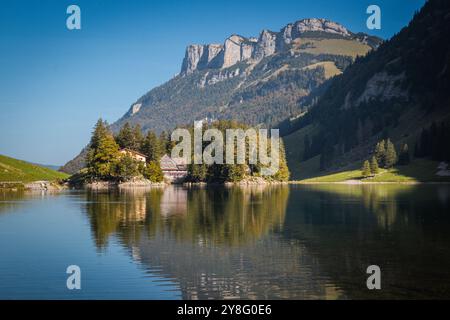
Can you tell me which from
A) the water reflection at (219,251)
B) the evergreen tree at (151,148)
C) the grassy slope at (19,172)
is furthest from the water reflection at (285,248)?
the evergreen tree at (151,148)

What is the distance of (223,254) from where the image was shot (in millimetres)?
45312

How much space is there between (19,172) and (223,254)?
136149mm

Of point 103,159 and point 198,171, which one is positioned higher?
point 103,159

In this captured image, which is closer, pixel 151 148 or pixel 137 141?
pixel 151 148

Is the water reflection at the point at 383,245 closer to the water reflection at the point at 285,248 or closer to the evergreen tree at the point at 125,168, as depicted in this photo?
the water reflection at the point at 285,248

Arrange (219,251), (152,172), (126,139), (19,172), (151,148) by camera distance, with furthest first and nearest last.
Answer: (126,139) < (151,148) < (152,172) < (19,172) < (219,251)

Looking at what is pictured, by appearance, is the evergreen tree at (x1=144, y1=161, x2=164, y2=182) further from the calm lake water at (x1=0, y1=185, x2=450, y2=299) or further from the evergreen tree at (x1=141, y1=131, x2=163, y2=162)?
the calm lake water at (x1=0, y1=185, x2=450, y2=299)

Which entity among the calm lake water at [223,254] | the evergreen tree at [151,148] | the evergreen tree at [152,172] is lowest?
the calm lake water at [223,254]

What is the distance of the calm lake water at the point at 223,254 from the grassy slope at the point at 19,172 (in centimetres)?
8295

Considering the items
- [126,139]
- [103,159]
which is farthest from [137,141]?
[103,159]

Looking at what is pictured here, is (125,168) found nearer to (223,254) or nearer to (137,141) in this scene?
(137,141)

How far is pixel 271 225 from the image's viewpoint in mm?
65250

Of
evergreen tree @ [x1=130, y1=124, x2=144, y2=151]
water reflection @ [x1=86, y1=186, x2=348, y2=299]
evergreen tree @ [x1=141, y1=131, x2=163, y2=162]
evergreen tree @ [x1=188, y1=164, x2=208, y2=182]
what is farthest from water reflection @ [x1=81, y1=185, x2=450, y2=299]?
evergreen tree @ [x1=130, y1=124, x2=144, y2=151]

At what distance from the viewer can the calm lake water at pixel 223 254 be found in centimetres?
3341
